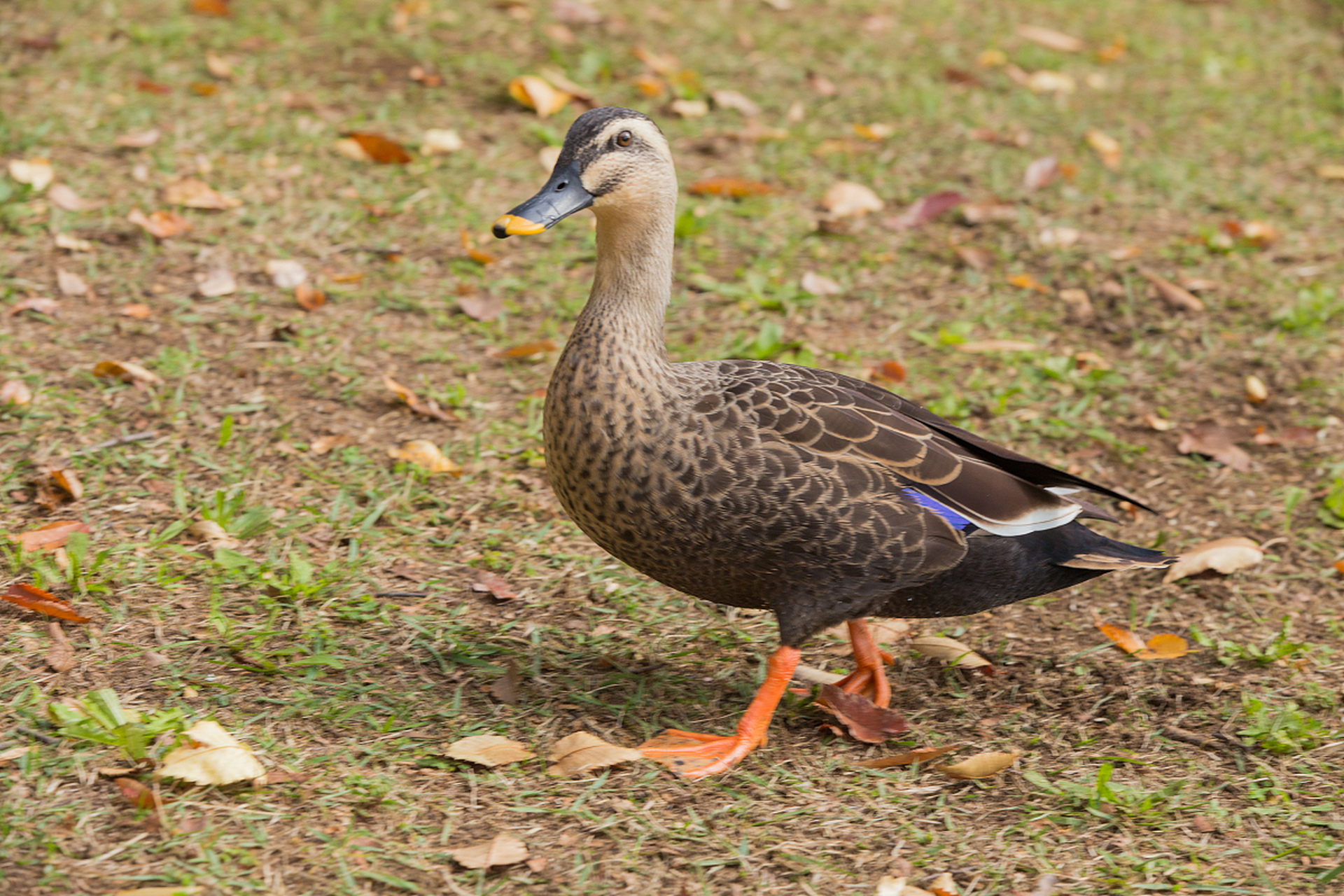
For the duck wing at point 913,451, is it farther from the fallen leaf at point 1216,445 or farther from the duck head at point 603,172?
the fallen leaf at point 1216,445

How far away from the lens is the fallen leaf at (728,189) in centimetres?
575

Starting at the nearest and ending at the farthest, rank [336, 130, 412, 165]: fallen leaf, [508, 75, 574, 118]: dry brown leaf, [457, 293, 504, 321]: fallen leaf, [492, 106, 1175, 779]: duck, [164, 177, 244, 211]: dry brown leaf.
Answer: [492, 106, 1175, 779]: duck < [457, 293, 504, 321]: fallen leaf < [164, 177, 244, 211]: dry brown leaf < [336, 130, 412, 165]: fallen leaf < [508, 75, 574, 118]: dry brown leaf

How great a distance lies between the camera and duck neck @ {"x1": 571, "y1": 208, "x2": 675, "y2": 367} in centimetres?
319

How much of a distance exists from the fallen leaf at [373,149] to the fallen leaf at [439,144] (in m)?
0.09

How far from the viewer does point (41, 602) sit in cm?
306

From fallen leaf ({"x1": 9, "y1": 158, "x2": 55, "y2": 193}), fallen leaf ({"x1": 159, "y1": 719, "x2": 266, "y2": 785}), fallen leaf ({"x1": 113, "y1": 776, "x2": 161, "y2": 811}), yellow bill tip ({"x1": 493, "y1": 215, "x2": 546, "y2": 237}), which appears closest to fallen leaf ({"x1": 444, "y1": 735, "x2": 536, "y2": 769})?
fallen leaf ({"x1": 159, "y1": 719, "x2": 266, "y2": 785})

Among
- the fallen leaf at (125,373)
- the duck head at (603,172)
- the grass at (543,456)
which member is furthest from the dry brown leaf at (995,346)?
the fallen leaf at (125,373)

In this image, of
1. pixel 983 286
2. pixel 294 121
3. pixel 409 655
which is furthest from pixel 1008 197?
pixel 409 655

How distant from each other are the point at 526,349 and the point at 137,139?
2.20 m

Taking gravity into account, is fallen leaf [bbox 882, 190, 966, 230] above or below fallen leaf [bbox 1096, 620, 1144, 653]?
above

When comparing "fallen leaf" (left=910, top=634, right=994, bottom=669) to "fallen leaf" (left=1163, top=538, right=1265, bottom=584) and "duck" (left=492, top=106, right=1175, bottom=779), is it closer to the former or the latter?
"duck" (left=492, top=106, right=1175, bottom=779)

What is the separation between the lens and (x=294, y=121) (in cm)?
574

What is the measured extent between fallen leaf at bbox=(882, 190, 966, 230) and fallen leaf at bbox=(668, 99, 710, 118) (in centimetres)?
125

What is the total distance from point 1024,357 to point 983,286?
1.82 feet
